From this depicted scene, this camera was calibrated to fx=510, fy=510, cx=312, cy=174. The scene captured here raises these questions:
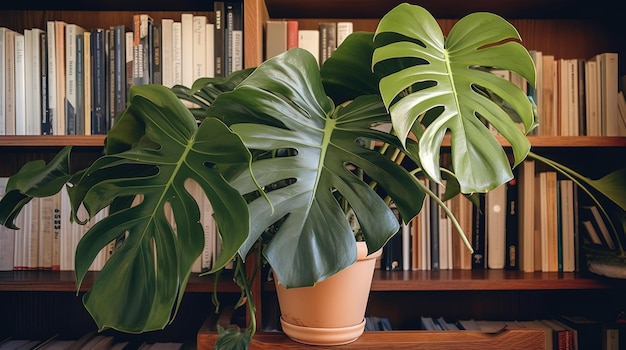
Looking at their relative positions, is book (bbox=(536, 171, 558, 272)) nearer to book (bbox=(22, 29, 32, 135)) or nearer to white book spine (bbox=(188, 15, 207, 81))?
white book spine (bbox=(188, 15, 207, 81))

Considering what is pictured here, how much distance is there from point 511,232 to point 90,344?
3.22 ft

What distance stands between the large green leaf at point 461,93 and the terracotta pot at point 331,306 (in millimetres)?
254

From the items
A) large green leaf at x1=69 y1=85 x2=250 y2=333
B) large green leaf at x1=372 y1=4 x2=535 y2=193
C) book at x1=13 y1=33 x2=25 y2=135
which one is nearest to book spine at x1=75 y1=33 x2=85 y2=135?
book at x1=13 y1=33 x2=25 y2=135

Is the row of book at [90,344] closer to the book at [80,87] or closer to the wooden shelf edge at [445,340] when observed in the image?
the wooden shelf edge at [445,340]

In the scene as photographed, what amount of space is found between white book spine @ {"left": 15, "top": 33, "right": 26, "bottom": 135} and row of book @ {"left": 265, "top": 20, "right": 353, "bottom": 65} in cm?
52

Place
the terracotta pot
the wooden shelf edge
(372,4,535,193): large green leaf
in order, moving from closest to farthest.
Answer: (372,4,535,193): large green leaf
the terracotta pot
the wooden shelf edge

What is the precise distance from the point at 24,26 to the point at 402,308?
1.18 metres

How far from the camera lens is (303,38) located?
112cm

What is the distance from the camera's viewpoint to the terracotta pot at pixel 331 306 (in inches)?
31.2

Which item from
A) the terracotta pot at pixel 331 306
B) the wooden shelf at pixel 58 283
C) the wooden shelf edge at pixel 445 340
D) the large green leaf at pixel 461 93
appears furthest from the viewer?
the wooden shelf at pixel 58 283

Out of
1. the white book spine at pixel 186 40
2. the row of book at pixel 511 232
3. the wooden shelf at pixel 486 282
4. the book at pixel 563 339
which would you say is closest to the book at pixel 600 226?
the row of book at pixel 511 232

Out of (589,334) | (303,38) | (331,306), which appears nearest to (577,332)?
(589,334)

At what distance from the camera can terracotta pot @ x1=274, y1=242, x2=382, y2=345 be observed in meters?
0.79

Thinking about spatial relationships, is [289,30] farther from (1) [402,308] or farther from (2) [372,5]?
(1) [402,308]
